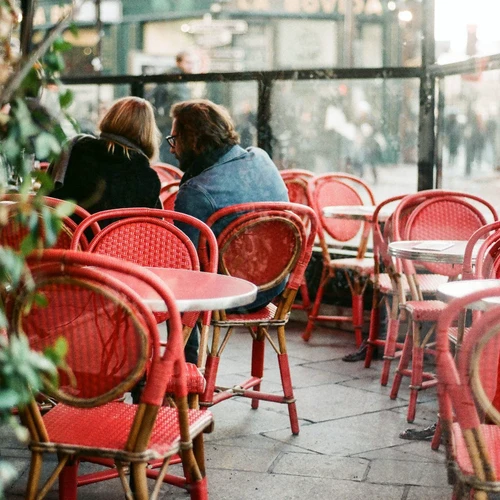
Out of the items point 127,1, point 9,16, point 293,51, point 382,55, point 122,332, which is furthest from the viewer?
point 127,1

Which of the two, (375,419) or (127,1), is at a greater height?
(127,1)

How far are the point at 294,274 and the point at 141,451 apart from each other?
5.25 feet

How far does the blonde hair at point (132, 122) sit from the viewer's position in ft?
12.0

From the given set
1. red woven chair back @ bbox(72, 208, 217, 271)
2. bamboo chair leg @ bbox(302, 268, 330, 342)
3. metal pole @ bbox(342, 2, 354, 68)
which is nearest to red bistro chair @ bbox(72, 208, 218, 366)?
red woven chair back @ bbox(72, 208, 217, 271)

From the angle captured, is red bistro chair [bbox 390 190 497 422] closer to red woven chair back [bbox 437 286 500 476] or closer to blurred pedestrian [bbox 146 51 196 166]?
red woven chair back [bbox 437 286 500 476]

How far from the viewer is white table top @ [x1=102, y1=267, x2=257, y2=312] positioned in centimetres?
206

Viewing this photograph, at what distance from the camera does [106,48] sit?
11.4 m

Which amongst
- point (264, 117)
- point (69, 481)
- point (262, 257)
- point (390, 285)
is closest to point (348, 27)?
point (264, 117)

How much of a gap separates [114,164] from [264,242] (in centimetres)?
73

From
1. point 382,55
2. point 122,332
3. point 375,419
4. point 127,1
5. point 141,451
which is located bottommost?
point 375,419

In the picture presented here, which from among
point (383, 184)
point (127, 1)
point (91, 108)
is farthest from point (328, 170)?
point (127, 1)

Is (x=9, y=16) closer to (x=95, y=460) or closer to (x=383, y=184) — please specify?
(x=95, y=460)

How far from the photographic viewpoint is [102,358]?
187 cm

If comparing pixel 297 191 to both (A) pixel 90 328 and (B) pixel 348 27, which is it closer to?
(B) pixel 348 27
